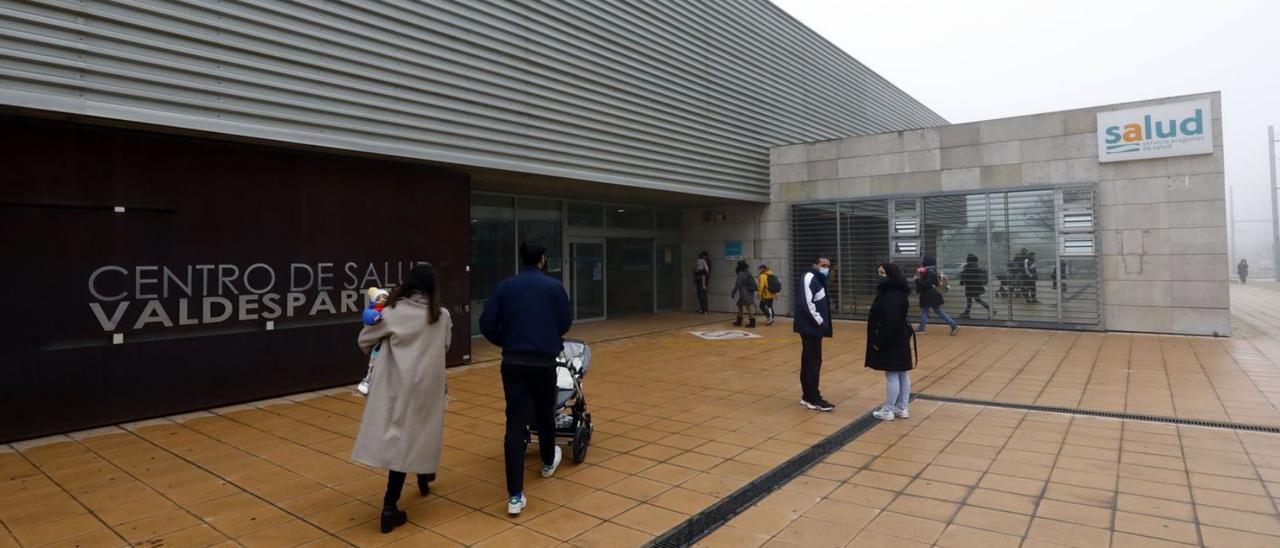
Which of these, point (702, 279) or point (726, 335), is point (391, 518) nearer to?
point (726, 335)

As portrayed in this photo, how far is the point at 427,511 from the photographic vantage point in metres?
3.93

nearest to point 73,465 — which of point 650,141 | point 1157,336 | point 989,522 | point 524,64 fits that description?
point 989,522

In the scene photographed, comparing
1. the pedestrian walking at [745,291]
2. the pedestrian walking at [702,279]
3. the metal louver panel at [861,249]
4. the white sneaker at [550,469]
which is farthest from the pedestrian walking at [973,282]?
the white sneaker at [550,469]

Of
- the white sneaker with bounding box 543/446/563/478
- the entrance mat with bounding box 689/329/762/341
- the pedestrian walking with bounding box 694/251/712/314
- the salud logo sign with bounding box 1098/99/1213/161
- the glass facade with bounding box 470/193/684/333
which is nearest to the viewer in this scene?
the white sneaker with bounding box 543/446/563/478

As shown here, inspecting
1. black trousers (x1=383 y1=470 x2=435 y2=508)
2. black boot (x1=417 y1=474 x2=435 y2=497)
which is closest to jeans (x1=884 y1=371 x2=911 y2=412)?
black boot (x1=417 y1=474 x2=435 y2=497)

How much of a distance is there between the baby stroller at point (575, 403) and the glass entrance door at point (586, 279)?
29.6 ft

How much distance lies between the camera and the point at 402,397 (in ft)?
12.0

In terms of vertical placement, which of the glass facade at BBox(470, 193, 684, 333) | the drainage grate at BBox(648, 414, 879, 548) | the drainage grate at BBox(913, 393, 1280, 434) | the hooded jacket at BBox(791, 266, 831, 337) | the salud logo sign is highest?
the salud logo sign

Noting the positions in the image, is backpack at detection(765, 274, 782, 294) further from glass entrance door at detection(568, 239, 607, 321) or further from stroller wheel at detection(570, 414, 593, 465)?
stroller wheel at detection(570, 414, 593, 465)

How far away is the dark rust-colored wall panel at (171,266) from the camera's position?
5.58 m

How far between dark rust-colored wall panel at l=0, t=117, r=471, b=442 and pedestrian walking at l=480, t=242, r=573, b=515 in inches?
169

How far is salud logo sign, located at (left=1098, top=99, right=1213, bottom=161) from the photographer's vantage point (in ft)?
35.8

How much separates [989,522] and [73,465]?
20.4 ft

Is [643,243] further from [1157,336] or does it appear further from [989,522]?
[989,522]
